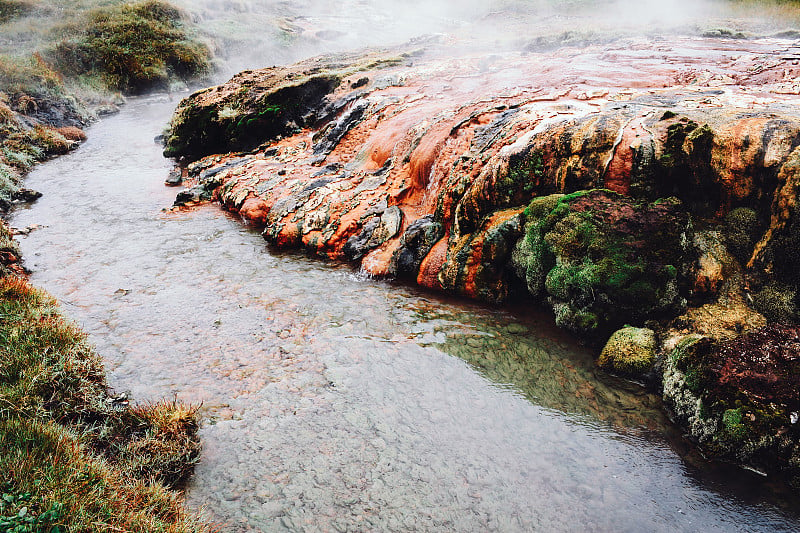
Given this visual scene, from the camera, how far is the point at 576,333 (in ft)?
21.3

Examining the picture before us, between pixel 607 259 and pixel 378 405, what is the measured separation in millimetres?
4024

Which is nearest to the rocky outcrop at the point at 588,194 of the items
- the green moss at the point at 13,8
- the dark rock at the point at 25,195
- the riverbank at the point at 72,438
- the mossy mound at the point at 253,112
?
the mossy mound at the point at 253,112

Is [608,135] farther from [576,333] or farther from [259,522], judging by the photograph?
[259,522]

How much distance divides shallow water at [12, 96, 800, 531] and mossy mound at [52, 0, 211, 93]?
2314 centimetres

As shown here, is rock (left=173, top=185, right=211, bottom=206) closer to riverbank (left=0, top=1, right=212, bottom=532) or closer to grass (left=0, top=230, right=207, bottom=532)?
riverbank (left=0, top=1, right=212, bottom=532)

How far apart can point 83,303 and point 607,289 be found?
870 centimetres

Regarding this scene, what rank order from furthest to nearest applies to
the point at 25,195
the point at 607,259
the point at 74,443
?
1. the point at 25,195
2. the point at 607,259
3. the point at 74,443

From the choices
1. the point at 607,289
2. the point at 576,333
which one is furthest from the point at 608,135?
the point at 576,333

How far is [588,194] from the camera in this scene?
6.93 m

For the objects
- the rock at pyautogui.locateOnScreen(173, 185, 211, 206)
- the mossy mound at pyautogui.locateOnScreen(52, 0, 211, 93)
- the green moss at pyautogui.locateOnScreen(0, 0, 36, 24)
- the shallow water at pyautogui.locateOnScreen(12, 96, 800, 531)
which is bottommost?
the shallow water at pyautogui.locateOnScreen(12, 96, 800, 531)

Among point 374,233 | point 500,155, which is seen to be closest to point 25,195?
point 374,233

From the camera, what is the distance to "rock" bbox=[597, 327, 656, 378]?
5.70 m

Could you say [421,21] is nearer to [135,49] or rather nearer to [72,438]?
[135,49]

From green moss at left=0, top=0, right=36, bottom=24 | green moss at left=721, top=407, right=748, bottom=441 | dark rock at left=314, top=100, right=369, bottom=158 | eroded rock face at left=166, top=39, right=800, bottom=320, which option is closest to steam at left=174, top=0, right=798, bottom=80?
eroded rock face at left=166, top=39, right=800, bottom=320
